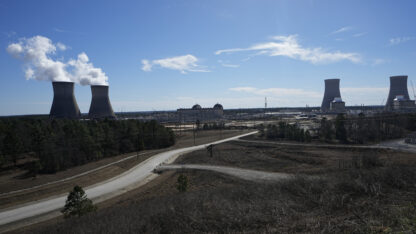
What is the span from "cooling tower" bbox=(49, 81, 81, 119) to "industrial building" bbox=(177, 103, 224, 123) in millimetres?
53056

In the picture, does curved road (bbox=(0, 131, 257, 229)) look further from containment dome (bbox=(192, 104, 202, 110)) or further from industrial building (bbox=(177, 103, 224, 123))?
containment dome (bbox=(192, 104, 202, 110))

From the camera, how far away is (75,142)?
29.9m

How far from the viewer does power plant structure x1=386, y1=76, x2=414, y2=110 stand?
74.2 metres

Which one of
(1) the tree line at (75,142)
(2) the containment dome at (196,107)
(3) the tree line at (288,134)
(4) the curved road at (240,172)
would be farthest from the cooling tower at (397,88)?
(4) the curved road at (240,172)

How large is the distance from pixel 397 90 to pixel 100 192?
288ft

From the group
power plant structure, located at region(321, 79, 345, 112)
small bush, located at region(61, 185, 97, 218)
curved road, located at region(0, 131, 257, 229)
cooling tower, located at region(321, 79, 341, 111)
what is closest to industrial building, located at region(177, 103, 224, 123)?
power plant structure, located at region(321, 79, 345, 112)

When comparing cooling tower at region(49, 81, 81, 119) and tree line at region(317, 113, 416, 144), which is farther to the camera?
cooling tower at region(49, 81, 81, 119)

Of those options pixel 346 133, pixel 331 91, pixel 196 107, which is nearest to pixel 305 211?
pixel 346 133

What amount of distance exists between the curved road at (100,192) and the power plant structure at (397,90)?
256 feet

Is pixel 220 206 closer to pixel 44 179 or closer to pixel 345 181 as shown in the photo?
pixel 345 181

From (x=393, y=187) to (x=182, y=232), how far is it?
6623 mm

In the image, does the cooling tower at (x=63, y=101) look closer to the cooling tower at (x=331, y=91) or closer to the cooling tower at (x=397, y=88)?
the cooling tower at (x=331, y=91)

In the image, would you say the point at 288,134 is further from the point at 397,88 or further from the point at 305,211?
the point at 397,88

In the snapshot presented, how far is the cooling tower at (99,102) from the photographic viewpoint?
51844 mm
